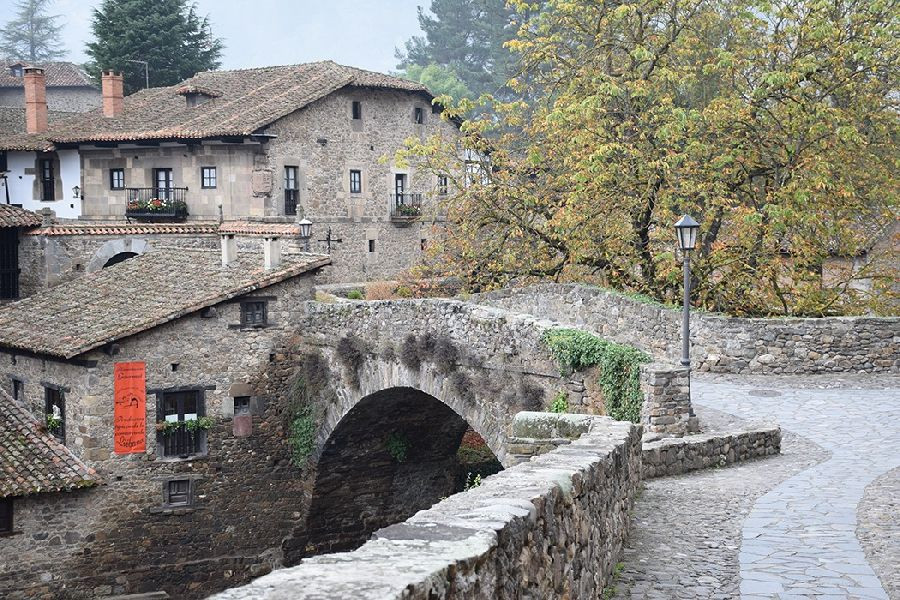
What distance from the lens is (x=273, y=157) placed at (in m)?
38.1

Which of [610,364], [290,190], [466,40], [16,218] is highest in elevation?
[466,40]

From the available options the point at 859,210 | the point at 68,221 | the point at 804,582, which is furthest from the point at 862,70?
the point at 68,221

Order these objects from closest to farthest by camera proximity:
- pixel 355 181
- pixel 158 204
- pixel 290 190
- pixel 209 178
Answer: pixel 290 190
pixel 209 178
pixel 158 204
pixel 355 181

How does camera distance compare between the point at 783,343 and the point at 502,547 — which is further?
the point at 783,343

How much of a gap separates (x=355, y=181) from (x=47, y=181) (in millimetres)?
11698

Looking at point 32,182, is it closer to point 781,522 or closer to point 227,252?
point 227,252

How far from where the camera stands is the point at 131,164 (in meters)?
40.6

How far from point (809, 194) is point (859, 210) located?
6.85 ft

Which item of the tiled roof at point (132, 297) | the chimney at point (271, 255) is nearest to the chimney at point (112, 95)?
the tiled roof at point (132, 297)

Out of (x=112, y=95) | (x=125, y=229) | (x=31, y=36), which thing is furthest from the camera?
(x=31, y=36)

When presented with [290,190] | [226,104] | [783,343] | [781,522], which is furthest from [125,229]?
[781,522]

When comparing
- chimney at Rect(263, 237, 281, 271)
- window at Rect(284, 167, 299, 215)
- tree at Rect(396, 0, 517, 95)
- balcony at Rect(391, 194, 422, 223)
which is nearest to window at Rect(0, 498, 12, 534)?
chimney at Rect(263, 237, 281, 271)

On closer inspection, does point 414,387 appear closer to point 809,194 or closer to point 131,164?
point 809,194

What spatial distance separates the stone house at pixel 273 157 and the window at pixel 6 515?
16.4m
